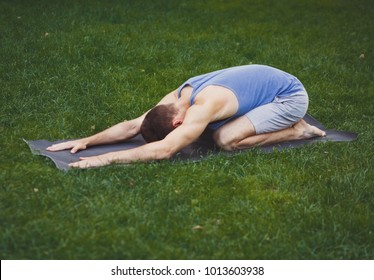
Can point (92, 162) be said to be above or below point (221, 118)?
below

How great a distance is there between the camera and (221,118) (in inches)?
225

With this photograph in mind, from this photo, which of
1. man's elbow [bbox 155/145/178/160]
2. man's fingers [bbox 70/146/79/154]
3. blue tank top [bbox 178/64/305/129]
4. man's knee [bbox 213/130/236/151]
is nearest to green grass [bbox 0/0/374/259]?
man's elbow [bbox 155/145/178/160]

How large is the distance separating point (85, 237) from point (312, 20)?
27.8 ft

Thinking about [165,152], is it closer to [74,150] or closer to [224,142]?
[224,142]

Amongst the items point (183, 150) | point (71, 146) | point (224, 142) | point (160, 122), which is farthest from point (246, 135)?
point (71, 146)

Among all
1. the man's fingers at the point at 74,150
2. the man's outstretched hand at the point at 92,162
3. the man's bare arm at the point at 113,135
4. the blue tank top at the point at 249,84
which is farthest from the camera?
the blue tank top at the point at 249,84

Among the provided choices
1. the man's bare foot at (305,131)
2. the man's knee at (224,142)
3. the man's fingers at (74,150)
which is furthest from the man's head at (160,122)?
the man's bare foot at (305,131)

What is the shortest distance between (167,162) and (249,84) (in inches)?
49.0

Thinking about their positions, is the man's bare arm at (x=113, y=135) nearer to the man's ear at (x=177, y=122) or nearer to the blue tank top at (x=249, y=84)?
the blue tank top at (x=249, y=84)

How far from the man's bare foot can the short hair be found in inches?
56.0

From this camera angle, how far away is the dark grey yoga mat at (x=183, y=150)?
17.8 ft

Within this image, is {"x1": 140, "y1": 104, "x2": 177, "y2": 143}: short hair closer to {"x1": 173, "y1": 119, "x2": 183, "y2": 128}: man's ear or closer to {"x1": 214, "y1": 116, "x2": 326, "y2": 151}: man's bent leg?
{"x1": 173, "y1": 119, "x2": 183, "y2": 128}: man's ear

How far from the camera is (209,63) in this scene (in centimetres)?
855

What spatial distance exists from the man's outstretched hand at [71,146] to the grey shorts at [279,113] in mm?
1605
